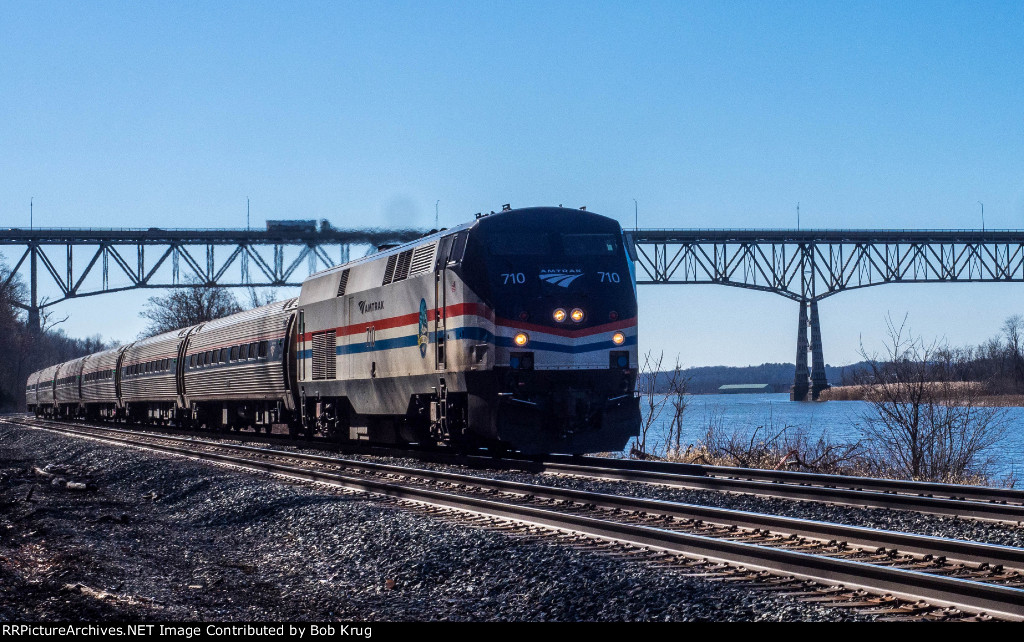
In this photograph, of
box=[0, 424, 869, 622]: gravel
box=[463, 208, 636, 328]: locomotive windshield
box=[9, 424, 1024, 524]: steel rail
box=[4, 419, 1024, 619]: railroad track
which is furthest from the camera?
box=[463, 208, 636, 328]: locomotive windshield

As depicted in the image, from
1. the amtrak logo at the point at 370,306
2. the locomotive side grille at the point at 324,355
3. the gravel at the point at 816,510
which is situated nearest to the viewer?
the gravel at the point at 816,510

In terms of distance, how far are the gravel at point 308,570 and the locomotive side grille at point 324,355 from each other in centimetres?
615

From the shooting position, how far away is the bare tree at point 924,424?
1771cm

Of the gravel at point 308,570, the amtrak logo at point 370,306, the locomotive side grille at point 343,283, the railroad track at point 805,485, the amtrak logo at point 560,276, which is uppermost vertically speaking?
the locomotive side grille at point 343,283

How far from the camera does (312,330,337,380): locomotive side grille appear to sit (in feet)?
65.1

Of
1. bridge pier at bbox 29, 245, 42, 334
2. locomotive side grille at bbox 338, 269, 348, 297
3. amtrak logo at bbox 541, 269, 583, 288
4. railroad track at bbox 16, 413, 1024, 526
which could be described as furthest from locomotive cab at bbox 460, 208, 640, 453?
bridge pier at bbox 29, 245, 42, 334

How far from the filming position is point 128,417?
39750 millimetres

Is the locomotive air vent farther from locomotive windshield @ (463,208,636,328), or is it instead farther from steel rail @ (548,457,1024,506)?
steel rail @ (548,457,1024,506)

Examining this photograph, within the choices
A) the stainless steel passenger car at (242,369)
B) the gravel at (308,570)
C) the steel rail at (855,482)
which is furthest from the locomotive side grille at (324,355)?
the gravel at (308,570)

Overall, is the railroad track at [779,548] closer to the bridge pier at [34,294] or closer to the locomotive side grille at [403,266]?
the locomotive side grille at [403,266]

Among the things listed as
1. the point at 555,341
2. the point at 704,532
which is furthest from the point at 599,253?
the point at 704,532

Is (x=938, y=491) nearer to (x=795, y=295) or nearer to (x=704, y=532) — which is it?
(x=704, y=532)

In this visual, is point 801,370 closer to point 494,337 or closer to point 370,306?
point 370,306

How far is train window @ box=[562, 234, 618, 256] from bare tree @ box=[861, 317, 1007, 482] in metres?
6.16
